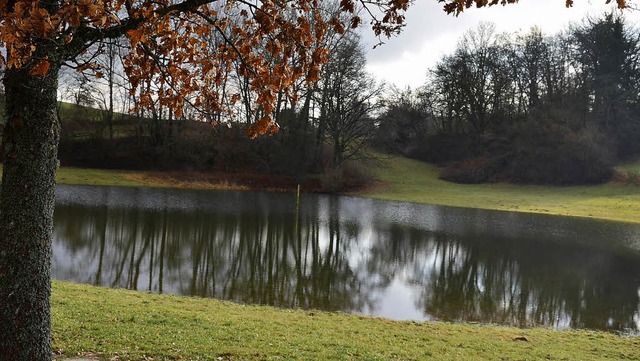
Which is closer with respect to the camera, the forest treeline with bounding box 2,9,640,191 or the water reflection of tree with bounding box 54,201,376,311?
the water reflection of tree with bounding box 54,201,376,311

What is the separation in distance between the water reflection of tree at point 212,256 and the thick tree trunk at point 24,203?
7.60 meters

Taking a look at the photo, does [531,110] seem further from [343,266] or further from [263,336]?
[263,336]

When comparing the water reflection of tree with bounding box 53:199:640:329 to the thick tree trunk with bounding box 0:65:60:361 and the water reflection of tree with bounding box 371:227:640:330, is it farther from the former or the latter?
the thick tree trunk with bounding box 0:65:60:361

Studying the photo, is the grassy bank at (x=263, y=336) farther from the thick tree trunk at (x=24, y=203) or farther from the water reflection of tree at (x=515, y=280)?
the water reflection of tree at (x=515, y=280)

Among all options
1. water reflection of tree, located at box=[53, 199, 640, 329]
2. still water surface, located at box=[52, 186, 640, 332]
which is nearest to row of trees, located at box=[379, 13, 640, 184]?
still water surface, located at box=[52, 186, 640, 332]

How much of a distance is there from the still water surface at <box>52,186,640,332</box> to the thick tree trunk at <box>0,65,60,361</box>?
758 cm

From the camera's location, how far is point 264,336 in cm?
718

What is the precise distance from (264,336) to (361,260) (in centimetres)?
993

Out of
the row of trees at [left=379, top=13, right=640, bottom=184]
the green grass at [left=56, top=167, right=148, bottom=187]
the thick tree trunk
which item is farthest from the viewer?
the row of trees at [left=379, top=13, right=640, bottom=184]

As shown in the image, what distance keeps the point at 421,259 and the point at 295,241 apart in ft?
16.5

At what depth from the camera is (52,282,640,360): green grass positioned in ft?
19.9

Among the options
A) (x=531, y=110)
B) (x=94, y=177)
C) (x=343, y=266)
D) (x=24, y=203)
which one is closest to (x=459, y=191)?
(x=531, y=110)

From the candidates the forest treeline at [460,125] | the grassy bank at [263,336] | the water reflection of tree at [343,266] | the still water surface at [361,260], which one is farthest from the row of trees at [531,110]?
the grassy bank at [263,336]

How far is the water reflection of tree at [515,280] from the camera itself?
1220 cm
